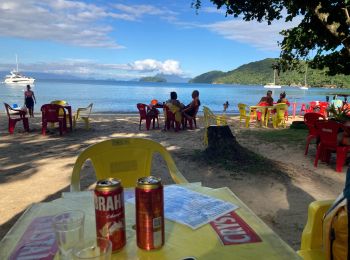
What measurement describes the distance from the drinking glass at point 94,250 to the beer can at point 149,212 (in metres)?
0.13

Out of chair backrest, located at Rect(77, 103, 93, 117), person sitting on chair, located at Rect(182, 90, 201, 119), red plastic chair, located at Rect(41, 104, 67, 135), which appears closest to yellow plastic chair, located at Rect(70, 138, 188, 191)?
red plastic chair, located at Rect(41, 104, 67, 135)

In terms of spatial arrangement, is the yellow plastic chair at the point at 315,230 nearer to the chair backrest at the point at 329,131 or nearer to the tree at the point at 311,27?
the chair backrest at the point at 329,131

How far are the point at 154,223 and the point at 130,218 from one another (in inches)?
15.2

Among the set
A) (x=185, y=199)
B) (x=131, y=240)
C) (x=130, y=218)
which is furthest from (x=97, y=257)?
(x=185, y=199)

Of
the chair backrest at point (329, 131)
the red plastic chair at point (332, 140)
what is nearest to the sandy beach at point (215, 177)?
the red plastic chair at point (332, 140)

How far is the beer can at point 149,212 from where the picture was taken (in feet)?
3.73

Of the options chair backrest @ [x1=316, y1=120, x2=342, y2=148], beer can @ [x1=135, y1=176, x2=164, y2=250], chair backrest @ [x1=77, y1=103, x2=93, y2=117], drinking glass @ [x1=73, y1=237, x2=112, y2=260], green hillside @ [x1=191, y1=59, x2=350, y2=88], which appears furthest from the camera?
green hillside @ [x1=191, y1=59, x2=350, y2=88]

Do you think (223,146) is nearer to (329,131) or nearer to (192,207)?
(329,131)

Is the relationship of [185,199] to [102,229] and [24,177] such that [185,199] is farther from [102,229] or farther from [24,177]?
[24,177]

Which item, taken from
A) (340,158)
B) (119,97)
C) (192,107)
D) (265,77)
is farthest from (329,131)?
(265,77)

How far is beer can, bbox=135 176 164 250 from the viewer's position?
3.73 feet

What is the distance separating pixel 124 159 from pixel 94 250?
1.72 m

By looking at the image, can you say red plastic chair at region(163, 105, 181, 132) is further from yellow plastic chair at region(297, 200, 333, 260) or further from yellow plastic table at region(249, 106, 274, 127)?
yellow plastic chair at region(297, 200, 333, 260)

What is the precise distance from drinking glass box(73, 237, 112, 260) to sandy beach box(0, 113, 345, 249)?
8.53 feet
